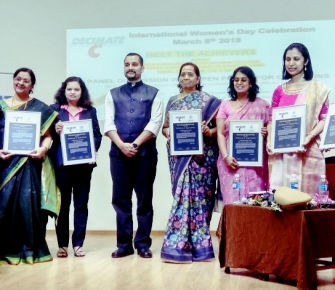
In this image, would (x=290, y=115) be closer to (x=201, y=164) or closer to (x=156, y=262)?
(x=201, y=164)

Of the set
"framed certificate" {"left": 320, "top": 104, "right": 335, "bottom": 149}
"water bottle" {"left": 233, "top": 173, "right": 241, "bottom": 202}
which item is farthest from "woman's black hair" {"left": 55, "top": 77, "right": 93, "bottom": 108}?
"framed certificate" {"left": 320, "top": 104, "right": 335, "bottom": 149}

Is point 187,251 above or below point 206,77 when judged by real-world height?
below

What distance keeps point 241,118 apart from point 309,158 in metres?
0.56

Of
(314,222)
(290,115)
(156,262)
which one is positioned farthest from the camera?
(156,262)

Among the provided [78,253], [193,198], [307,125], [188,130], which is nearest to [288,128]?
[307,125]

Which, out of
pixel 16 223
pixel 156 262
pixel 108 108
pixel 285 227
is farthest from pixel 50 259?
pixel 285 227

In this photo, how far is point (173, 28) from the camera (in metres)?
5.13

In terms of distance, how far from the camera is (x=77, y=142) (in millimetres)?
3721

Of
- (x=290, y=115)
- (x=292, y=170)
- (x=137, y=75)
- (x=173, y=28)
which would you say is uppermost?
(x=173, y=28)

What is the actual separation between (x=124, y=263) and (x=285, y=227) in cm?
123

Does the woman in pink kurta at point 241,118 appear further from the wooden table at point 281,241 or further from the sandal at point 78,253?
the sandal at point 78,253

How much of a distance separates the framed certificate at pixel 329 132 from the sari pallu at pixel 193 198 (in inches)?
31.5

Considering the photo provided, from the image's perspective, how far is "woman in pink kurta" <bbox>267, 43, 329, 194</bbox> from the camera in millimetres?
3236

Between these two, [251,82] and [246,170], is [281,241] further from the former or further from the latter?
[251,82]
